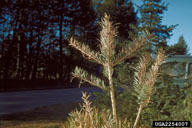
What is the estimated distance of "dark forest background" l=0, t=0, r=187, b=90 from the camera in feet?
64.5

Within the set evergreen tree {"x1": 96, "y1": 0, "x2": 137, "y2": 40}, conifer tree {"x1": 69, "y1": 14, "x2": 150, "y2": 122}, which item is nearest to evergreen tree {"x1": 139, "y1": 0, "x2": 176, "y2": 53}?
conifer tree {"x1": 69, "y1": 14, "x2": 150, "y2": 122}

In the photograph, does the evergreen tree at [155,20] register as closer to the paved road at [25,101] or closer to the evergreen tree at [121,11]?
the paved road at [25,101]

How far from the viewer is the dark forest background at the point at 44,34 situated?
19.7 metres

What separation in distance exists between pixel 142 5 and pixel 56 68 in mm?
18311

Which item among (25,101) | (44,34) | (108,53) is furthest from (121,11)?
(108,53)

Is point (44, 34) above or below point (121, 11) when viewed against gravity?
below

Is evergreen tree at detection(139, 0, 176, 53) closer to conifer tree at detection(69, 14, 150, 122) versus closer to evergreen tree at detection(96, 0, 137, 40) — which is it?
conifer tree at detection(69, 14, 150, 122)

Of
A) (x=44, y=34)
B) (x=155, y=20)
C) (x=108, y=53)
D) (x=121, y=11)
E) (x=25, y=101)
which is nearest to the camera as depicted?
(x=108, y=53)

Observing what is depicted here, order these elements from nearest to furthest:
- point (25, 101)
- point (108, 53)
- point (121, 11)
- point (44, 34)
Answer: point (108, 53)
point (25, 101)
point (44, 34)
point (121, 11)

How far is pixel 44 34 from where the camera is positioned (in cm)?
2348

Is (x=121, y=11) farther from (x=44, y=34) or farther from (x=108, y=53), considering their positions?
(x=108, y=53)

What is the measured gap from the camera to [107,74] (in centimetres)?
134

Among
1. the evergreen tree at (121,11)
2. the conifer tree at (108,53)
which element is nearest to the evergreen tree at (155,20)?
the conifer tree at (108,53)

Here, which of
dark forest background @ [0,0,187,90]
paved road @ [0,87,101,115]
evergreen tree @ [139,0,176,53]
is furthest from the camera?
dark forest background @ [0,0,187,90]
